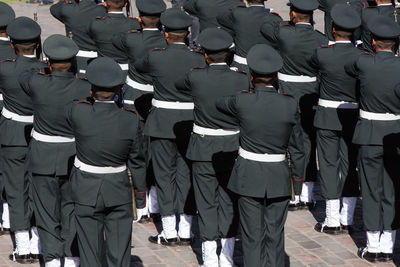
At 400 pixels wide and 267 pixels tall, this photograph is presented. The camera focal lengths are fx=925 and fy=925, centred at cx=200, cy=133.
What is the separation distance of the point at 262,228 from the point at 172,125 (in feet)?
6.14

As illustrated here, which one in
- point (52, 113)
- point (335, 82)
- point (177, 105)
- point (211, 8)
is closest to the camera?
point (52, 113)

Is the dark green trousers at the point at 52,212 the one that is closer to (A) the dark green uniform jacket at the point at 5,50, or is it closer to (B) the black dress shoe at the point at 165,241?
(B) the black dress shoe at the point at 165,241

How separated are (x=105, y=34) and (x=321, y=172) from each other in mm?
2936

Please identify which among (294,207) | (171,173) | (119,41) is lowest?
(294,207)

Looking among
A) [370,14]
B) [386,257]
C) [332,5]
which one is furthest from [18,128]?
[332,5]

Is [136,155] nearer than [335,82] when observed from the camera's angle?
Yes

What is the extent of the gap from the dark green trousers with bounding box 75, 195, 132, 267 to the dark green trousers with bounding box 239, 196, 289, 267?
0.99 metres

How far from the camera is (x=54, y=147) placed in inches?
321

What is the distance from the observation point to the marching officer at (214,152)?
835 centimetres

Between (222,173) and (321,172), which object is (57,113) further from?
(321,172)

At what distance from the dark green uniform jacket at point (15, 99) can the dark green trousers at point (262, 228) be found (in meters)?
2.35

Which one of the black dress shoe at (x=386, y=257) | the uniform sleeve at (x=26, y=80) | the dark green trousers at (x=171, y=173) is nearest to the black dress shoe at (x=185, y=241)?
the dark green trousers at (x=171, y=173)

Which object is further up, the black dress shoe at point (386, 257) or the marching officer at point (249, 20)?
the marching officer at point (249, 20)

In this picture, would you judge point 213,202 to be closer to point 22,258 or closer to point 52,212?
point 52,212
